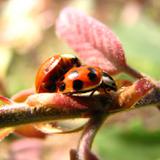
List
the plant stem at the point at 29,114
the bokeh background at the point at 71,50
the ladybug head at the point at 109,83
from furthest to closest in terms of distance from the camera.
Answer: the bokeh background at the point at 71,50 → the ladybug head at the point at 109,83 → the plant stem at the point at 29,114

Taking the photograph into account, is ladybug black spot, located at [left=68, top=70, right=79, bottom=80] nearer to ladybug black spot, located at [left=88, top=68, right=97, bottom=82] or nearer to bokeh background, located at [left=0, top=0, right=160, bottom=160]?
ladybug black spot, located at [left=88, top=68, right=97, bottom=82]

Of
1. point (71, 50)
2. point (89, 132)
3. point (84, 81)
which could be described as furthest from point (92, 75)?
point (71, 50)

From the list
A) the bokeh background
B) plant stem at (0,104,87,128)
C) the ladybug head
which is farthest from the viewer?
the bokeh background

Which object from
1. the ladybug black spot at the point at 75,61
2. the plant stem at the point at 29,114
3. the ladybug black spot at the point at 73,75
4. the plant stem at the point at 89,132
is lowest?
the plant stem at the point at 89,132

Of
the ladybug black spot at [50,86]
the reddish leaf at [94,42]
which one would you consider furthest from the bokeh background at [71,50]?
the ladybug black spot at [50,86]

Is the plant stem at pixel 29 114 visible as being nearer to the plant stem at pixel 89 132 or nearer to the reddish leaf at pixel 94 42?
the plant stem at pixel 89 132

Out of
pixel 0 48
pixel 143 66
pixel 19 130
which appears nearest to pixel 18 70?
pixel 0 48

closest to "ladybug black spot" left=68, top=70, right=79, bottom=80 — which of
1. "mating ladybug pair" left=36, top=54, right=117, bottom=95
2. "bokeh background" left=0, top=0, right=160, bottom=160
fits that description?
Result: "mating ladybug pair" left=36, top=54, right=117, bottom=95
